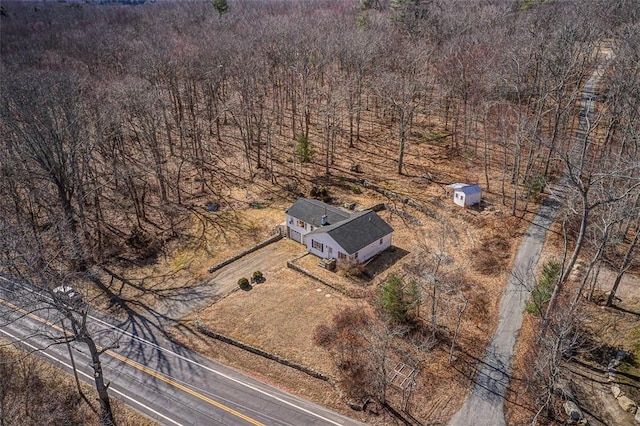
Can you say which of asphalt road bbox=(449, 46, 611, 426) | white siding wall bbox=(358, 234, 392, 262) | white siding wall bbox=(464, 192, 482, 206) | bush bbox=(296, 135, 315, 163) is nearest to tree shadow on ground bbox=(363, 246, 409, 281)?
white siding wall bbox=(358, 234, 392, 262)

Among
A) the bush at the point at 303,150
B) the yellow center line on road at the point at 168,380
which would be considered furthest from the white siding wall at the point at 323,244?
the bush at the point at 303,150

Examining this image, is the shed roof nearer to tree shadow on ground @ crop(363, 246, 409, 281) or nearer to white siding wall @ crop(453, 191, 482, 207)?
white siding wall @ crop(453, 191, 482, 207)

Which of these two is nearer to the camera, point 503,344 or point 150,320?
point 503,344

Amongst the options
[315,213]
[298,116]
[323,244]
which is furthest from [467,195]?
[298,116]

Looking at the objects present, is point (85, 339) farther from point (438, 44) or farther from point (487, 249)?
point (438, 44)

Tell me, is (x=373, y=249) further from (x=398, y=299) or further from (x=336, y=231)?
(x=398, y=299)

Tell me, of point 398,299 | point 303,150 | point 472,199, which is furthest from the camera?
point 303,150
